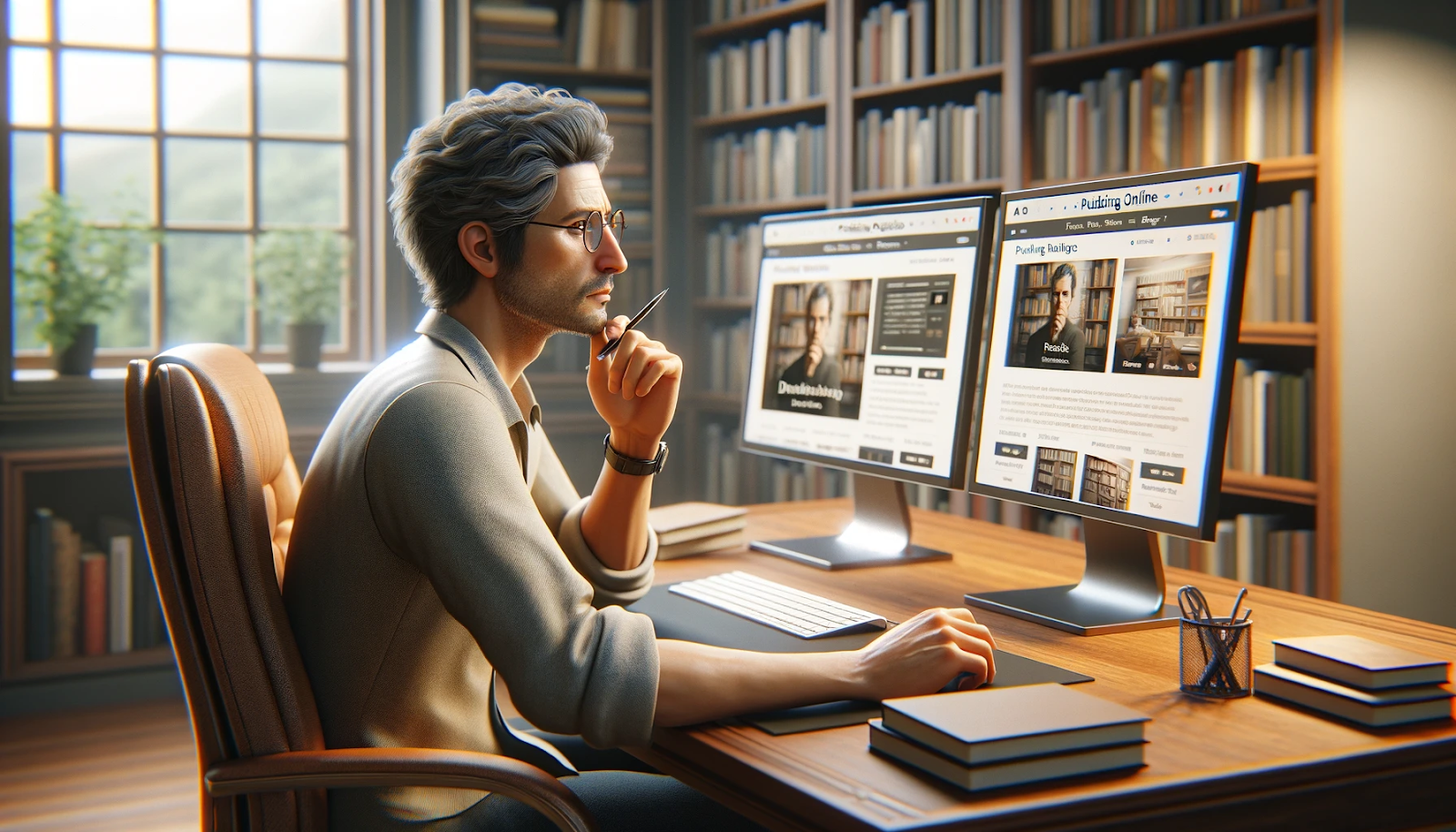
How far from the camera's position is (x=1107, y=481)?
57.7 inches

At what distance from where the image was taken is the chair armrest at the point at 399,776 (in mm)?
1133

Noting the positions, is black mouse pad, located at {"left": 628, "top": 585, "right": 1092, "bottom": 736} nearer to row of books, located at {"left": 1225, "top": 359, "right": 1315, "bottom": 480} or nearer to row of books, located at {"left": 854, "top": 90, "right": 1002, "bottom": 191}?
row of books, located at {"left": 1225, "top": 359, "right": 1315, "bottom": 480}

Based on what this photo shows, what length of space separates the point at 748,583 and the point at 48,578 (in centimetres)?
260

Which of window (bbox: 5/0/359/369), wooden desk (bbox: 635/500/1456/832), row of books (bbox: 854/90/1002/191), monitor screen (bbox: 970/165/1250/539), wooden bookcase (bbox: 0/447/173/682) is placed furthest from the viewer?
window (bbox: 5/0/359/369)

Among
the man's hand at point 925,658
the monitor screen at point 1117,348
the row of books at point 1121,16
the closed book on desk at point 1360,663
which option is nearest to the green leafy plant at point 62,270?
the row of books at point 1121,16

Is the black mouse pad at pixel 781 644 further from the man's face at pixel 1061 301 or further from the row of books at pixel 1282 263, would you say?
the row of books at pixel 1282 263

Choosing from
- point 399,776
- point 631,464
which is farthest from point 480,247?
point 399,776

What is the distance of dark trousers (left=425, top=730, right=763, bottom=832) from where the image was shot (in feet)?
→ 4.20

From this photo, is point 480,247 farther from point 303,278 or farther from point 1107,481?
point 303,278

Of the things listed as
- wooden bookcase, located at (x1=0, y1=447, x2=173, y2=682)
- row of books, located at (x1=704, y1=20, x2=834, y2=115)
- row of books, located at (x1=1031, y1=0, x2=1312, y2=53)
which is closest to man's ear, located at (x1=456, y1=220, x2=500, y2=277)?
row of books, located at (x1=1031, y1=0, x2=1312, y2=53)

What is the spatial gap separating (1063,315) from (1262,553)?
1.56m

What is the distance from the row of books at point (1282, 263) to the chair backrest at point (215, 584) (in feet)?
7.24

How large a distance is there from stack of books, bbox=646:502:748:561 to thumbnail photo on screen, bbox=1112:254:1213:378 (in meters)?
0.77

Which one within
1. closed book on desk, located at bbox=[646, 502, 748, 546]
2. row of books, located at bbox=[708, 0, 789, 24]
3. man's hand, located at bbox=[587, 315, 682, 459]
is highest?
row of books, located at bbox=[708, 0, 789, 24]
